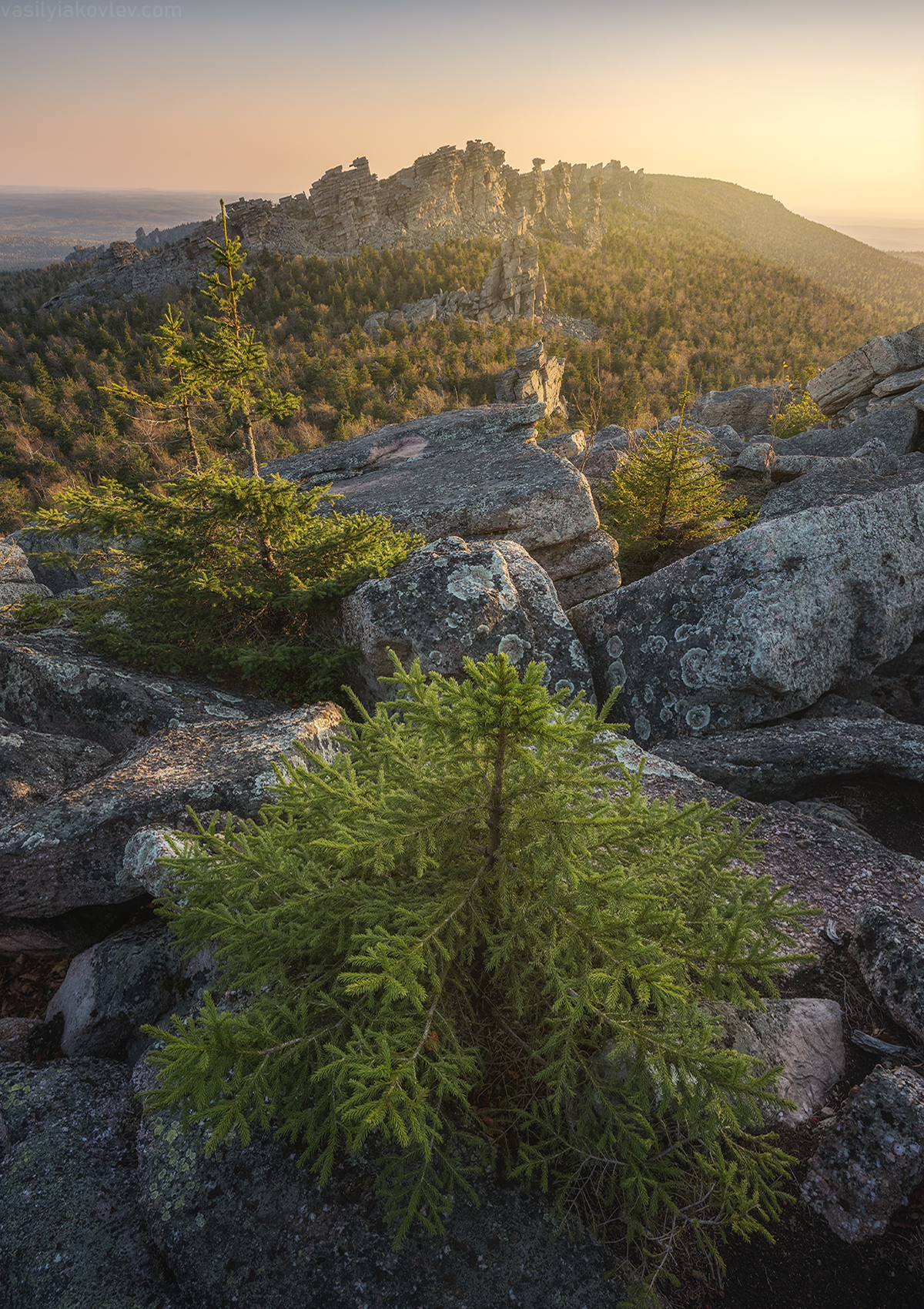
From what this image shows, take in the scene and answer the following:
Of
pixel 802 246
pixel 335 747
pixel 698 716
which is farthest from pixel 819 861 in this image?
pixel 802 246

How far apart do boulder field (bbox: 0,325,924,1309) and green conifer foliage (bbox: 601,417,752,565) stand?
0.76 meters

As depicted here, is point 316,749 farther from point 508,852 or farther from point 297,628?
point 508,852

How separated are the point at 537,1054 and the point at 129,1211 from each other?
1.98m

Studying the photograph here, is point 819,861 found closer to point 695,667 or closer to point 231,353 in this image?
point 695,667

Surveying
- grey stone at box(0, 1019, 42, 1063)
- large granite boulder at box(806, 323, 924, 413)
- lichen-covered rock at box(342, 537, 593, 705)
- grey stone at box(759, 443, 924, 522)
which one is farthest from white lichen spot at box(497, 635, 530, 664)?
large granite boulder at box(806, 323, 924, 413)

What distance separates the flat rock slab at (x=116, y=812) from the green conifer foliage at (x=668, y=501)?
6226 millimetres

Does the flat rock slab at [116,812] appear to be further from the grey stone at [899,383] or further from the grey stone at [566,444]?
the grey stone at [899,383]

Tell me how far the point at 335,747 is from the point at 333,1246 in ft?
10.7

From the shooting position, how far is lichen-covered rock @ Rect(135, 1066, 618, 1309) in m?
2.14

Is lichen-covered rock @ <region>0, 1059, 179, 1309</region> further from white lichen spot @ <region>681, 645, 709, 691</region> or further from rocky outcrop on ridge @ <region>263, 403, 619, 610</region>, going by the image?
rocky outcrop on ridge @ <region>263, 403, 619, 610</region>

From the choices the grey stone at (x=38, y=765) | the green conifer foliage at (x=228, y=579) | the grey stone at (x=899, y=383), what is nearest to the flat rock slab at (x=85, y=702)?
the grey stone at (x=38, y=765)

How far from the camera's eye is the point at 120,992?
133 inches

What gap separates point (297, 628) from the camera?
662 centimetres

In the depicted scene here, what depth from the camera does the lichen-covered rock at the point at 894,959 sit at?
277 cm
